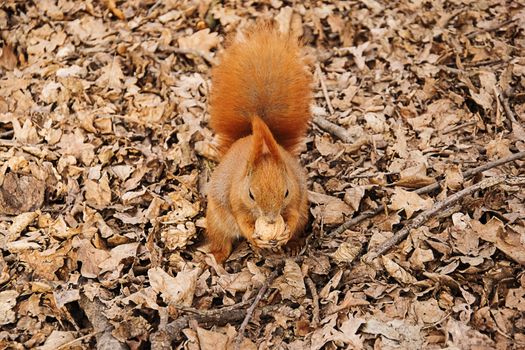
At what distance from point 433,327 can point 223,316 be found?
976mm

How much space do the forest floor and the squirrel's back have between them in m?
0.56

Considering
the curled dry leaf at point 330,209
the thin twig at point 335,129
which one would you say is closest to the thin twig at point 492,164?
the curled dry leaf at point 330,209

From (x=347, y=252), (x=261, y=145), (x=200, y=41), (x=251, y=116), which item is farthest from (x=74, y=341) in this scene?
(x=200, y=41)

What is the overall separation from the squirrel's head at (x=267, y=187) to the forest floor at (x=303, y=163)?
0.28m

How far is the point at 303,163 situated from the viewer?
12.0ft

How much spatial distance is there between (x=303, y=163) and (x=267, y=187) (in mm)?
1025

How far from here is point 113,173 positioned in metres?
3.46

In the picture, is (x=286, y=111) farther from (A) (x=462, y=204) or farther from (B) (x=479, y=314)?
(B) (x=479, y=314)

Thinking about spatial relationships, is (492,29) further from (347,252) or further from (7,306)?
(7,306)

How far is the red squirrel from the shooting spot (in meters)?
2.96

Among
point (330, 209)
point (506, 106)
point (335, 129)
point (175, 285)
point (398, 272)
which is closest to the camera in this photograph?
point (398, 272)

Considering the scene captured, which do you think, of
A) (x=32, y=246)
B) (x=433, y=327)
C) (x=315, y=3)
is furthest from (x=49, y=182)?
(x=315, y=3)

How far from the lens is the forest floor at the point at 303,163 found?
8.41 ft

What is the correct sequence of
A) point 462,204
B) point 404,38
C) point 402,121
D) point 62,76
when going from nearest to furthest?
point 462,204
point 402,121
point 62,76
point 404,38
